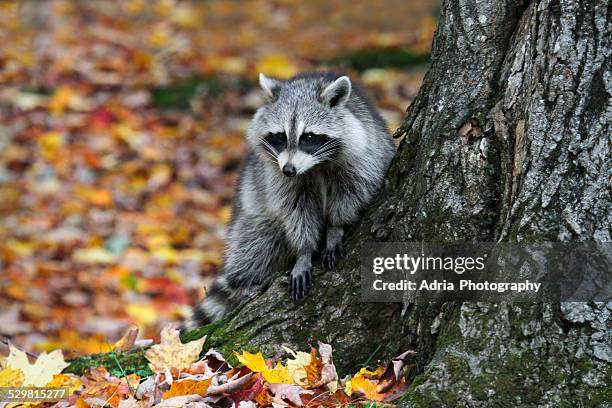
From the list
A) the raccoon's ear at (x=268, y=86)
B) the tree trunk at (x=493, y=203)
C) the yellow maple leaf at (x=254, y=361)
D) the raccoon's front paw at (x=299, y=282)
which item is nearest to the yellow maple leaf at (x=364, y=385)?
the tree trunk at (x=493, y=203)

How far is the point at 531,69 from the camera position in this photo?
328cm

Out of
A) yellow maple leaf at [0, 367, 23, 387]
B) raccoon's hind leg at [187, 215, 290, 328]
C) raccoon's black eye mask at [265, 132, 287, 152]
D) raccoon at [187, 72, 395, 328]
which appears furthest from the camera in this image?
raccoon's hind leg at [187, 215, 290, 328]

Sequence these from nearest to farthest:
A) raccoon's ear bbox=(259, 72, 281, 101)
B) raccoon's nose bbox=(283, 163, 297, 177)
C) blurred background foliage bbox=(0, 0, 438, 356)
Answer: raccoon's nose bbox=(283, 163, 297, 177) → raccoon's ear bbox=(259, 72, 281, 101) → blurred background foliage bbox=(0, 0, 438, 356)

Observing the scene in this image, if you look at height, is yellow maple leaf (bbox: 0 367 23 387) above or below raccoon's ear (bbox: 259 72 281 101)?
below

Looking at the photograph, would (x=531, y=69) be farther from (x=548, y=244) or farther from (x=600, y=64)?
(x=548, y=244)

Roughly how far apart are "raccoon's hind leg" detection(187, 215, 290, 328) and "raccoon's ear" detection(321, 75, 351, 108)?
87 cm

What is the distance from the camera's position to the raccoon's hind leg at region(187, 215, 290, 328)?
501 centimetres

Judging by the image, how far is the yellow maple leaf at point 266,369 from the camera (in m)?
3.47

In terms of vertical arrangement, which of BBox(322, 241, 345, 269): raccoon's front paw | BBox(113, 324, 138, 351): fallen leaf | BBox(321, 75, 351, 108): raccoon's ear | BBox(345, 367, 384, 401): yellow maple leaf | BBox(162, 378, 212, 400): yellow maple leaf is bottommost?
BBox(113, 324, 138, 351): fallen leaf

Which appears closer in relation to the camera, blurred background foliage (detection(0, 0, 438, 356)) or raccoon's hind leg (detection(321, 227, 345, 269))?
raccoon's hind leg (detection(321, 227, 345, 269))

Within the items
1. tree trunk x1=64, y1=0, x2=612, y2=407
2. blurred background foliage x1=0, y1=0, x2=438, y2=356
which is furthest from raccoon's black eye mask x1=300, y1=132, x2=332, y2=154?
blurred background foliage x1=0, y1=0, x2=438, y2=356

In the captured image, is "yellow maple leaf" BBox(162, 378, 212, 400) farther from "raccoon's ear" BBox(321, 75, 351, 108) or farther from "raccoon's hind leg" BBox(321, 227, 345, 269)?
"raccoon's ear" BBox(321, 75, 351, 108)

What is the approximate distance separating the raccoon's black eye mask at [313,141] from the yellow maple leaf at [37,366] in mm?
1768

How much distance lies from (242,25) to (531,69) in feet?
34.1
